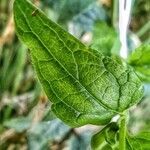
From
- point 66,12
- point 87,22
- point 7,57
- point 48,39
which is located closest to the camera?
point 48,39

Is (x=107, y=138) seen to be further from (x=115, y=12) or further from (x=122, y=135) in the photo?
(x=115, y=12)

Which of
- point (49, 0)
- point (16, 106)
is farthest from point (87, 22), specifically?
point (16, 106)

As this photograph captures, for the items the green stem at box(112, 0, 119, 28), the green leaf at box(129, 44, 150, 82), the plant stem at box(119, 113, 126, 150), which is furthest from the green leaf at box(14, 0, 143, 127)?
the green stem at box(112, 0, 119, 28)

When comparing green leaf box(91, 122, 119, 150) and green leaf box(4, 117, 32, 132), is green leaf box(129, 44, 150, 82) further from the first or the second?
green leaf box(4, 117, 32, 132)


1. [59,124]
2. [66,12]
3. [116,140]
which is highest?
[66,12]

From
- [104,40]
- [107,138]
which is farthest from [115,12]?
[107,138]

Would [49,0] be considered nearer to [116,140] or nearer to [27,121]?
[27,121]

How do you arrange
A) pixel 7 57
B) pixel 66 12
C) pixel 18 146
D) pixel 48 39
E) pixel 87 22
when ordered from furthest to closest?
pixel 7 57, pixel 18 146, pixel 87 22, pixel 66 12, pixel 48 39

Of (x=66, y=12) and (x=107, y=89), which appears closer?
(x=107, y=89)
